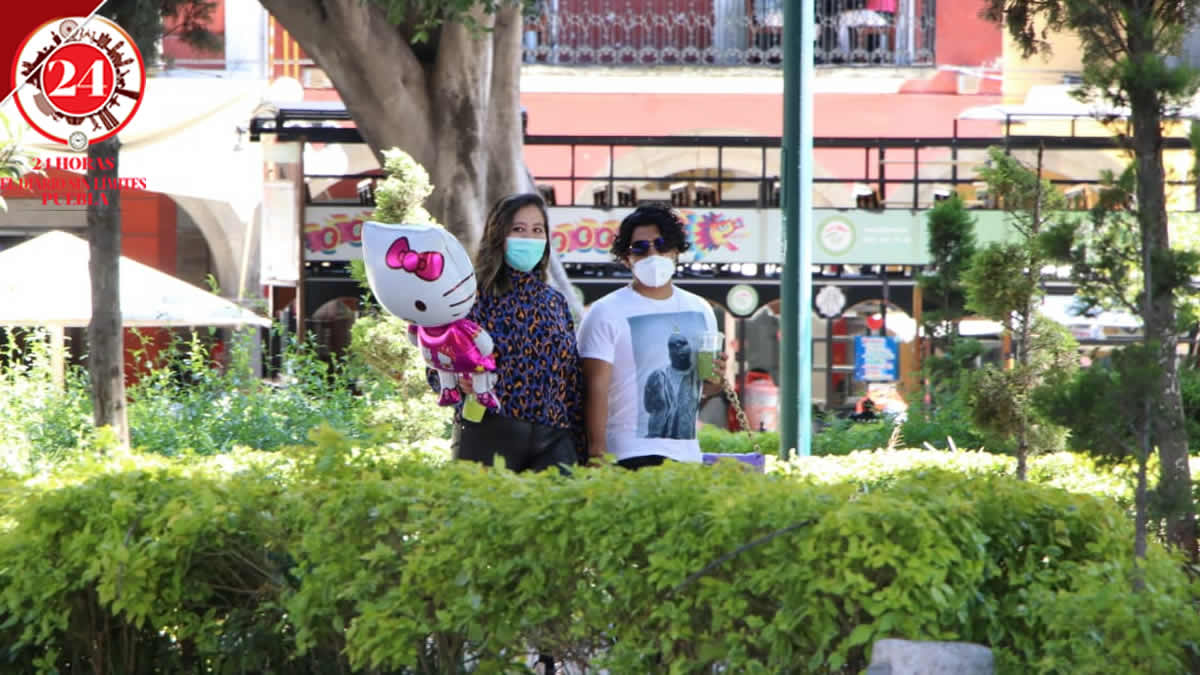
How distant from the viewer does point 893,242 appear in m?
19.1

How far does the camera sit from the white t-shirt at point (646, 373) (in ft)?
17.1

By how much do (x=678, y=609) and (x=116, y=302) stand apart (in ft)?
19.4

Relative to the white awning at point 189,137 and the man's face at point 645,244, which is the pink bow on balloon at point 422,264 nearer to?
the man's face at point 645,244

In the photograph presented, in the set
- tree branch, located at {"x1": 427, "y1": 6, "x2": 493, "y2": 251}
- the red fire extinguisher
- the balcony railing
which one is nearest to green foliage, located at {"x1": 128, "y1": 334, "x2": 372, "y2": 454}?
tree branch, located at {"x1": 427, "y1": 6, "x2": 493, "y2": 251}

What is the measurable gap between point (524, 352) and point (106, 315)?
4.37 metres

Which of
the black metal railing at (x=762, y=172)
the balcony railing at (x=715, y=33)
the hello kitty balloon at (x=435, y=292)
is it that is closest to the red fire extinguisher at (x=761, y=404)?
the black metal railing at (x=762, y=172)

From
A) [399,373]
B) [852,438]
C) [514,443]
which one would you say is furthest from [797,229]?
[852,438]

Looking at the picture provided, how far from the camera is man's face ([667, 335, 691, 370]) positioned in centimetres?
526

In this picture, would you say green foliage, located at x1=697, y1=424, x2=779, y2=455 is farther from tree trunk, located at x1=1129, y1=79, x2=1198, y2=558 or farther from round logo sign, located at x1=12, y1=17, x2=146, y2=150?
tree trunk, located at x1=1129, y1=79, x2=1198, y2=558

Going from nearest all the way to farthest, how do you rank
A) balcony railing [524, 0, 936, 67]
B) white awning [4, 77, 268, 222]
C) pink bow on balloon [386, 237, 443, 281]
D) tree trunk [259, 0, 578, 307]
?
1. pink bow on balloon [386, 237, 443, 281]
2. tree trunk [259, 0, 578, 307]
3. white awning [4, 77, 268, 222]
4. balcony railing [524, 0, 936, 67]

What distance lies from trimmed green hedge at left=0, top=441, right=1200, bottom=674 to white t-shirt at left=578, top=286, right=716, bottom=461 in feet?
3.40

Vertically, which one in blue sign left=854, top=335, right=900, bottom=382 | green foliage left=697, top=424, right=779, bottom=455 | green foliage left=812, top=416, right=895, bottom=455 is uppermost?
blue sign left=854, top=335, right=900, bottom=382

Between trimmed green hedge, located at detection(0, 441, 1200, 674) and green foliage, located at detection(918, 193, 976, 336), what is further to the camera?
green foliage, located at detection(918, 193, 976, 336)

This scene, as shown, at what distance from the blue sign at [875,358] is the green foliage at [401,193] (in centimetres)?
1063
